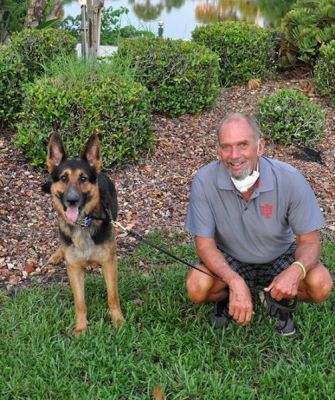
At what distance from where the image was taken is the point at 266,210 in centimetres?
394

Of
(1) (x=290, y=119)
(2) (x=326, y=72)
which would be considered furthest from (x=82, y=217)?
(2) (x=326, y=72)

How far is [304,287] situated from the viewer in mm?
4082

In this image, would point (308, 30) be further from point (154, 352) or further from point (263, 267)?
point (154, 352)

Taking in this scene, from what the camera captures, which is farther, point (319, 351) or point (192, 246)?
point (192, 246)

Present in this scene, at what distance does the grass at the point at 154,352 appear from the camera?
361 centimetres

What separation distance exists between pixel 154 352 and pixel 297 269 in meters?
1.08

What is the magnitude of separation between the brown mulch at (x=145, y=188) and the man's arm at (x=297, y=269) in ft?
6.21

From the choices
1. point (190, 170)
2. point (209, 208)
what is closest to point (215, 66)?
point (190, 170)

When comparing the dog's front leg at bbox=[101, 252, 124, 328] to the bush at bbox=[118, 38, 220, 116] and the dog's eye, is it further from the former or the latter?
the bush at bbox=[118, 38, 220, 116]

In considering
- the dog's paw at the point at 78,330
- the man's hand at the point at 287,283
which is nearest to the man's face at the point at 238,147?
the man's hand at the point at 287,283

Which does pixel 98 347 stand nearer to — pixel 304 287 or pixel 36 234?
pixel 304 287

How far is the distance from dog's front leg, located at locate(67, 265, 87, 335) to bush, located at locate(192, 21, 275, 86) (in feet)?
17.9

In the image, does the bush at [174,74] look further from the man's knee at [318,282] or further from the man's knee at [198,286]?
the man's knee at [318,282]

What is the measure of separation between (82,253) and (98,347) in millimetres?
634
